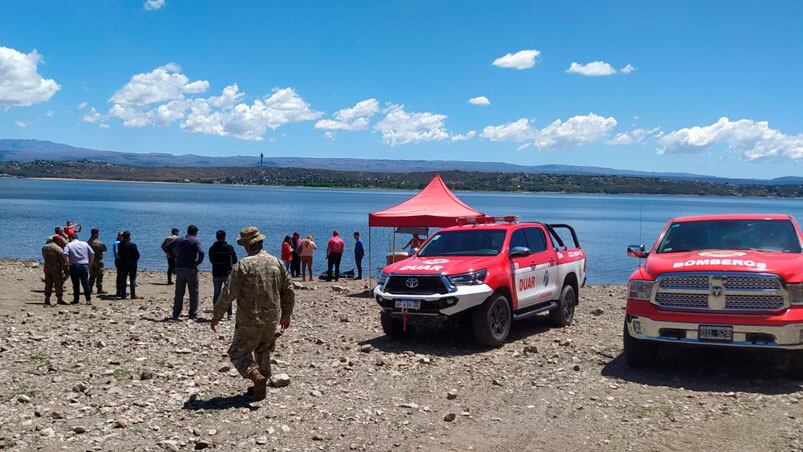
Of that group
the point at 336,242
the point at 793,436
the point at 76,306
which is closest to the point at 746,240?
the point at 793,436

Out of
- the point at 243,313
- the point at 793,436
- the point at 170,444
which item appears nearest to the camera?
the point at 170,444

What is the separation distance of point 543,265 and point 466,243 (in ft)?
4.90

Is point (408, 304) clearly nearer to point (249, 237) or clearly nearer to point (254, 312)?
point (249, 237)

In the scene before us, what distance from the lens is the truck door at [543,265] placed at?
43.5 ft

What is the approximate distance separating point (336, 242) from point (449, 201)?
4.98 m

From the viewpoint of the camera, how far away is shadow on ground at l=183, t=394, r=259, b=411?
8141 mm

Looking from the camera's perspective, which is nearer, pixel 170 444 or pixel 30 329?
pixel 170 444

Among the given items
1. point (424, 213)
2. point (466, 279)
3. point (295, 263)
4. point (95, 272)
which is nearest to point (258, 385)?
point (466, 279)

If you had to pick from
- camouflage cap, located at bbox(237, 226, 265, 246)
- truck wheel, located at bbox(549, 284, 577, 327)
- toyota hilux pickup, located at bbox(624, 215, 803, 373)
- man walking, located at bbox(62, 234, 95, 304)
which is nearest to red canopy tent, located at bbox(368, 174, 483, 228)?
truck wheel, located at bbox(549, 284, 577, 327)

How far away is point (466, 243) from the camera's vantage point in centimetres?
1295

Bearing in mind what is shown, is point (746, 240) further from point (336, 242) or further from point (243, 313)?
point (336, 242)

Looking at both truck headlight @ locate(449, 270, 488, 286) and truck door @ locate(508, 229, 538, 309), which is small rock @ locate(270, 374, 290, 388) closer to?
truck headlight @ locate(449, 270, 488, 286)

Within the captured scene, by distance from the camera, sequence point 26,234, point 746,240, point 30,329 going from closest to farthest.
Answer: point 746,240
point 30,329
point 26,234

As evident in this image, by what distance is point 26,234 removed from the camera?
48.4 m
